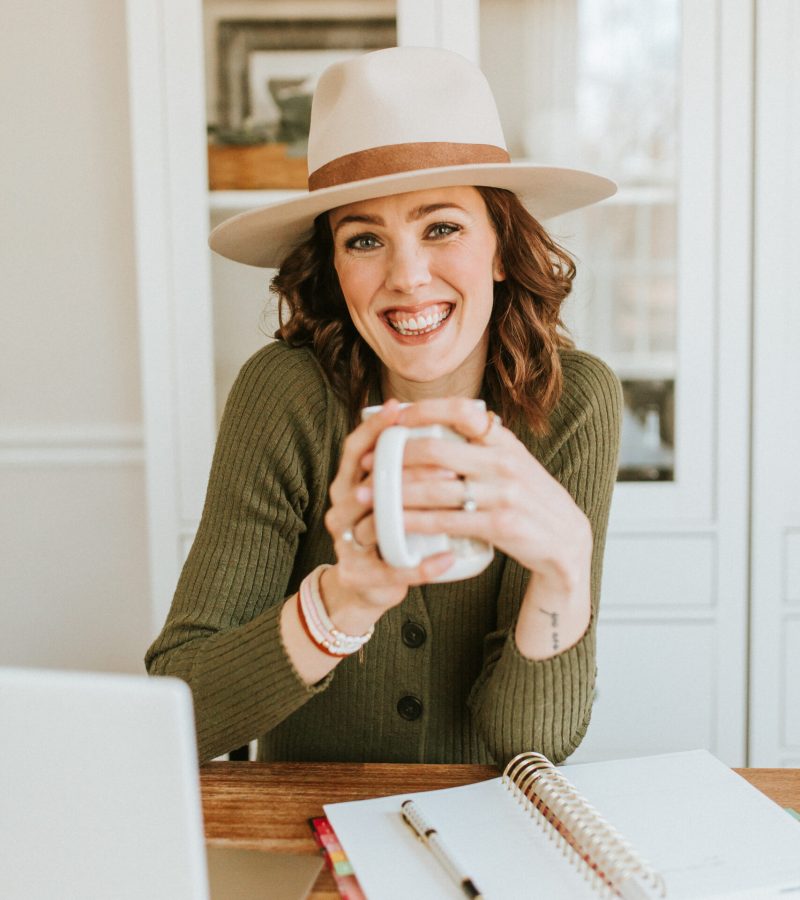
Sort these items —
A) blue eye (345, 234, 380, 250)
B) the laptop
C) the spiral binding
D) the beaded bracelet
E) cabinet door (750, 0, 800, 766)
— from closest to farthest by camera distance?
the laptop < the spiral binding < the beaded bracelet < blue eye (345, 234, 380, 250) < cabinet door (750, 0, 800, 766)

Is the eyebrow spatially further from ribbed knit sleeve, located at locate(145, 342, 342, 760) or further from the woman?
ribbed knit sleeve, located at locate(145, 342, 342, 760)

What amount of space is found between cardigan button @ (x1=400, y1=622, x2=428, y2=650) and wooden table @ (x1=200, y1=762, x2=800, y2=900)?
27cm

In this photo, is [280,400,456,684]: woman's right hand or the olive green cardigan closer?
[280,400,456,684]: woman's right hand

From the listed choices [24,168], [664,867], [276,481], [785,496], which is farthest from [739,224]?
[24,168]

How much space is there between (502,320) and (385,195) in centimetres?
26

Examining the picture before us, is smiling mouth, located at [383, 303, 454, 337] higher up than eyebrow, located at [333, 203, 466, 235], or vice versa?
eyebrow, located at [333, 203, 466, 235]

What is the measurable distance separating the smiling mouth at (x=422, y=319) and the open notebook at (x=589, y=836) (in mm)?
500

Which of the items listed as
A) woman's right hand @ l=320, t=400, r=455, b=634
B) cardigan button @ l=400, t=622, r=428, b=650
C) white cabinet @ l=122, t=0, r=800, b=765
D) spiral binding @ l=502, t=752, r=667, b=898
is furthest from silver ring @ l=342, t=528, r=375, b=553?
white cabinet @ l=122, t=0, r=800, b=765

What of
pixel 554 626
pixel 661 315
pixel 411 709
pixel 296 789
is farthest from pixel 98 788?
pixel 661 315

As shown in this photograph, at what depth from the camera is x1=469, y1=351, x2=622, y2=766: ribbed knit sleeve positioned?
0.91 metres

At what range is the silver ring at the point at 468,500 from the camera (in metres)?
0.69

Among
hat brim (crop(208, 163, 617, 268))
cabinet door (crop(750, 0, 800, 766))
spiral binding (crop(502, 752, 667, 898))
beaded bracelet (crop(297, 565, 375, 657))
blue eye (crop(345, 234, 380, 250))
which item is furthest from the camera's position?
cabinet door (crop(750, 0, 800, 766))

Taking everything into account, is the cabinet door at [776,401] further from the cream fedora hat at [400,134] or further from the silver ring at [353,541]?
the silver ring at [353,541]

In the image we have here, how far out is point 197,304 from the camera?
1.80m
